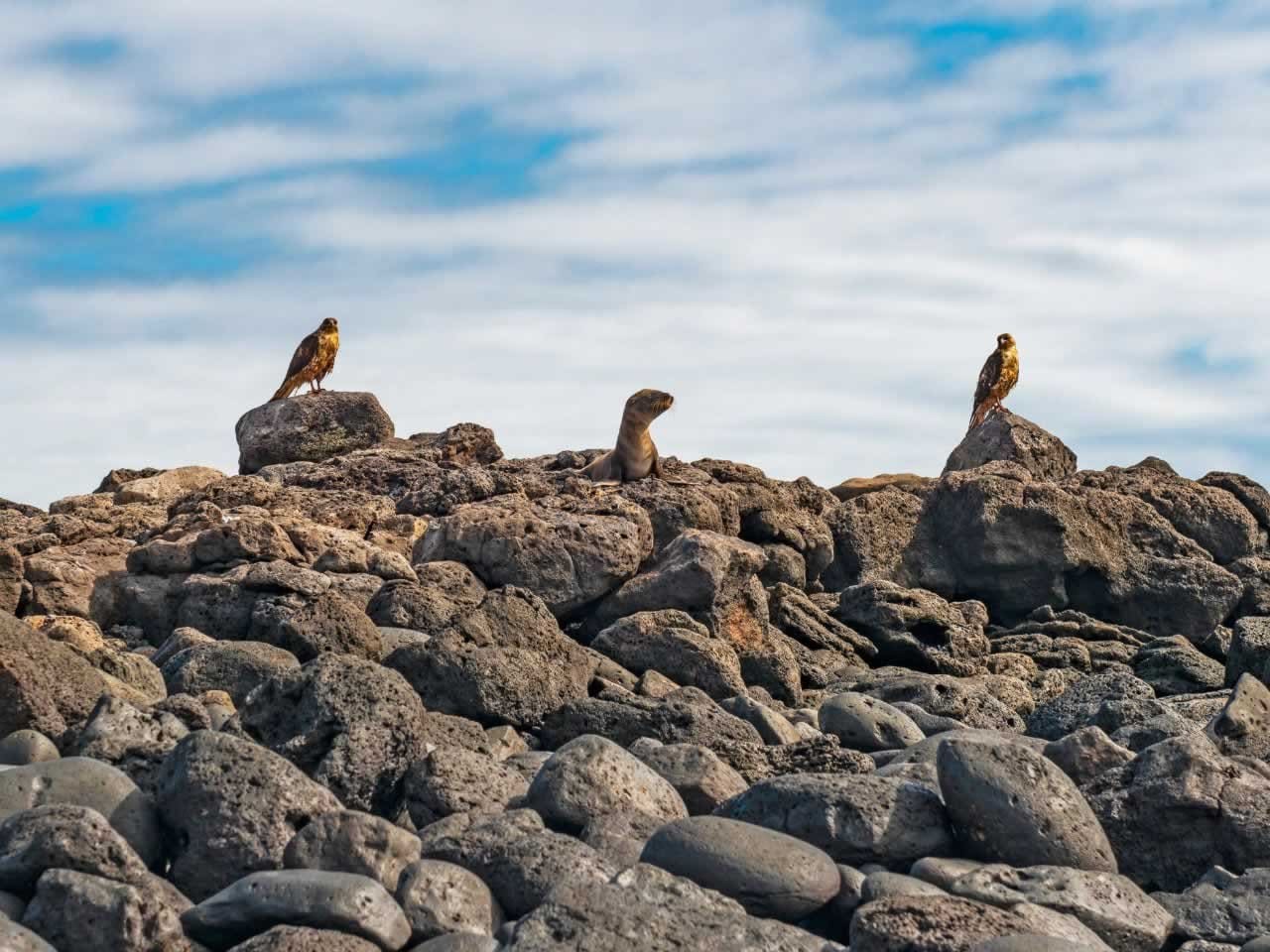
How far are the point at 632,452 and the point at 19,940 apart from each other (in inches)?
540

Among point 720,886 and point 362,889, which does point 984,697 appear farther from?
point 362,889

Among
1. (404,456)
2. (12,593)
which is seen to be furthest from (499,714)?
(404,456)

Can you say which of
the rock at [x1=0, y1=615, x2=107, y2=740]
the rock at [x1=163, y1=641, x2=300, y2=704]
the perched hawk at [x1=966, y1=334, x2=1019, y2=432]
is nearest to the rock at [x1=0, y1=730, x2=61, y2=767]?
the rock at [x1=0, y1=615, x2=107, y2=740]

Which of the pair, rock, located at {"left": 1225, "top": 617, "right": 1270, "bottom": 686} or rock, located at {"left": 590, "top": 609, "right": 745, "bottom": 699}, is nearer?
rock, located at {"left": 590, "top": 609, "right": 745, "bottom": 699}

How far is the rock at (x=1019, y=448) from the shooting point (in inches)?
915

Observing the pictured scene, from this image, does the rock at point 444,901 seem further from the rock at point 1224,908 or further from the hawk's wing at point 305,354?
the hawk's wing at point 305,354

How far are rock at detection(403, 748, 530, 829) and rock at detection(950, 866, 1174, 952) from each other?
2.09 m

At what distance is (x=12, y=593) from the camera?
50.0 ft

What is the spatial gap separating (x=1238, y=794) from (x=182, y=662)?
648 centimetres

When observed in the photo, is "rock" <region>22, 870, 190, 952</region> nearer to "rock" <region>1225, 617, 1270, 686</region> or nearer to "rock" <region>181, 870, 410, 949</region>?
"rock" <region>181, 870, 410, 949</region>

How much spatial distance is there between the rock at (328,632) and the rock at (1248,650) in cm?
768

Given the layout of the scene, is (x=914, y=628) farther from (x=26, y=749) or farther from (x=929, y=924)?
(x=929, y=924)

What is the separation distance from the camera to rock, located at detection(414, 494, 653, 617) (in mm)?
15508

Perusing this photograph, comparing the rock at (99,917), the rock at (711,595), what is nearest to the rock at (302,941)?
the rock at (99,917)
